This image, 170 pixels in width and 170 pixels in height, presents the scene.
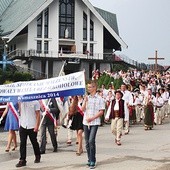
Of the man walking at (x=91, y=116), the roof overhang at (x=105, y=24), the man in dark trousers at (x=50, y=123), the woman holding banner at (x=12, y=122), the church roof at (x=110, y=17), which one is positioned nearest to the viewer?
the man walking at (x=91, y=116)

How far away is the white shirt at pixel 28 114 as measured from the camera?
1036 cm

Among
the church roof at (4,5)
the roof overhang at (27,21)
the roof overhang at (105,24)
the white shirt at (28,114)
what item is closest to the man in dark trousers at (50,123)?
the white shirt at (28,114)

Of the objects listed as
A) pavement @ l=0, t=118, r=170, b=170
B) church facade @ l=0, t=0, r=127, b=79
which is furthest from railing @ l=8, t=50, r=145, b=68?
pavement @ l=0, t=118, r=170, b=170

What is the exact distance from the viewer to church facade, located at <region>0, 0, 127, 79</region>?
5625 cm

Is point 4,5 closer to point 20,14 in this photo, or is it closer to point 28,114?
point 20,14

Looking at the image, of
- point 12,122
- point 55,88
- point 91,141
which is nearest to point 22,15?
point 12,122

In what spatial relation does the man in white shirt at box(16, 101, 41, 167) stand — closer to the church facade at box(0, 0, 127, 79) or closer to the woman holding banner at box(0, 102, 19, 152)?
the woman holding banner at box(0, 102, 19, 152)

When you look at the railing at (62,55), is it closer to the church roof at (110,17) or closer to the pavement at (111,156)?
the church roof at (110,17)

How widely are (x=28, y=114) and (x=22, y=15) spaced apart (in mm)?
48646

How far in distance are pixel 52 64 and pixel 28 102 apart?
155 feet

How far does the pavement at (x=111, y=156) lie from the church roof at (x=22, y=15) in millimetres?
39536

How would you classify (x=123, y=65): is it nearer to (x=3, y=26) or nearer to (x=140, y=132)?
(x=3, y=26)

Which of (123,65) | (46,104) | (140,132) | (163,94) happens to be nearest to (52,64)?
(123,65)

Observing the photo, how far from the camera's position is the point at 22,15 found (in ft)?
190
